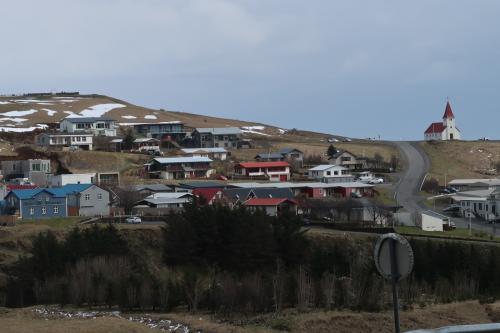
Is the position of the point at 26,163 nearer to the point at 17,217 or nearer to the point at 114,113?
the point at 17,217

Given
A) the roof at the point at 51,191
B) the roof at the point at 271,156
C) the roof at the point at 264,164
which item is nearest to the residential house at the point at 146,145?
the roof at the point at 271,156

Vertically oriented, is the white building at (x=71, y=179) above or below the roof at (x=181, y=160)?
below

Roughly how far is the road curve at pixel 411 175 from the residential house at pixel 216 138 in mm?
14110

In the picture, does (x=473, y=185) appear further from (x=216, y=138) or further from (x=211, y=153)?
(x=216, y=138)

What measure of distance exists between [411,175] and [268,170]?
404 inches

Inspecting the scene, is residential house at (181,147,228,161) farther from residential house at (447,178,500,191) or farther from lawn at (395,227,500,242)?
lawn at (395,227,500,242)

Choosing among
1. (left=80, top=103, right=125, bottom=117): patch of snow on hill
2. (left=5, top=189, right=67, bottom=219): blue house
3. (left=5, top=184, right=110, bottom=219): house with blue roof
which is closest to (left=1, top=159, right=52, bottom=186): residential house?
(left=5, top=184, right=110, bottom=219): house with blue roof

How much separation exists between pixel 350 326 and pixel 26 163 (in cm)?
3535

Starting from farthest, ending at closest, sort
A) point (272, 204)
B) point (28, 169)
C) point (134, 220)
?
point (28, 169), point (272, 204), point (134, 220)

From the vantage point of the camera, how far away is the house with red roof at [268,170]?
5069cm

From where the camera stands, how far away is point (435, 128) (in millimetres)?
72250

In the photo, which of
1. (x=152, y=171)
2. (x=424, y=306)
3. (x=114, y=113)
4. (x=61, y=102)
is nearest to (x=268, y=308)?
(x=424, y=306)

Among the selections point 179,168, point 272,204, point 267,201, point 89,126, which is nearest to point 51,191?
point 267,201

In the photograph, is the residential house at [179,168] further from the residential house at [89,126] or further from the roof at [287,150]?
the residential house at [89,126]
